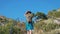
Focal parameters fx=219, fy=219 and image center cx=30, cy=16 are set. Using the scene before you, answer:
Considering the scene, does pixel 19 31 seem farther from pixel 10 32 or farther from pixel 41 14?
pixel 41 14

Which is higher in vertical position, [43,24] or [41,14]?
[41,14]

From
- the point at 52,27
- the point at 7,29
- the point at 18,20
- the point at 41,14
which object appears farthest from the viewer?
the point at 41,14

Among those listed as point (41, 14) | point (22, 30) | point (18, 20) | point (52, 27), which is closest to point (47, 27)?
point (52, 27)

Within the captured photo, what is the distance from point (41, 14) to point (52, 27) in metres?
9.65

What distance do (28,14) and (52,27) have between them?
10.3 meters

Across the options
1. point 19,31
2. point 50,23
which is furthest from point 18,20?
point 50,23

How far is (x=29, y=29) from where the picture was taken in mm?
7051

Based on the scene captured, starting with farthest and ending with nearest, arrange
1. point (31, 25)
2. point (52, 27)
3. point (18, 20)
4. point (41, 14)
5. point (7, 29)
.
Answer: point (41, 14) < point (18, 20) < point (7, 29) < point (52, 27) < point (31, 25)

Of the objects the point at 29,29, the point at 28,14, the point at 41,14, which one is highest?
the point at 41,14

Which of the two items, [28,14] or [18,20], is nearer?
[28,14]

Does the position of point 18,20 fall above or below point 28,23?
above

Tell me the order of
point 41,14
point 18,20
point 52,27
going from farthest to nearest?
1. point 41,14
2. point 18,20
3. point 52,27

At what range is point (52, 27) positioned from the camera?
56.5 feet

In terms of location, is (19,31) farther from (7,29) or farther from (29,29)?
(29,29)
